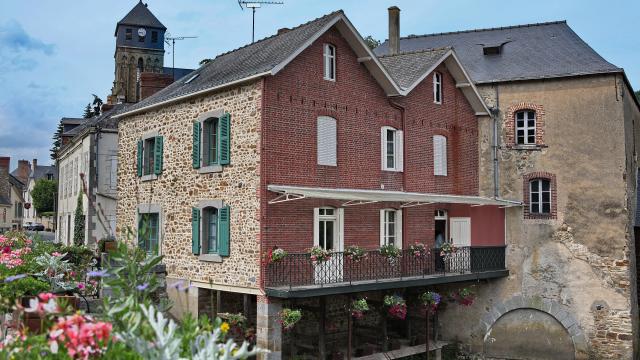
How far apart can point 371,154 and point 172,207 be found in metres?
5.56

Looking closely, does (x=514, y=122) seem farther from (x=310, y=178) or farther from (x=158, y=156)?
(x=158, y=156)

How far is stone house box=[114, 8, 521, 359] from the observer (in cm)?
1517

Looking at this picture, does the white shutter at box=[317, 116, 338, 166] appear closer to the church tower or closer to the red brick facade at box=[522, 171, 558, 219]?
the red brick facade at box=[522, 171, 558, 219]

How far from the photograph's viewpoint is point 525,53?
70.4 ft

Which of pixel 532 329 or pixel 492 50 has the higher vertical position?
pixel 492 50

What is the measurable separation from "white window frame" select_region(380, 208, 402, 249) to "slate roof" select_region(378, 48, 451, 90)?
3.42m

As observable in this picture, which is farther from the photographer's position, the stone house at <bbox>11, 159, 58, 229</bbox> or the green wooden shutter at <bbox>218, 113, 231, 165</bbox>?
the stone house at <bbox>11, 159, 58, 229</bbox>

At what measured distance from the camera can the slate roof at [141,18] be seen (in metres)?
65.4

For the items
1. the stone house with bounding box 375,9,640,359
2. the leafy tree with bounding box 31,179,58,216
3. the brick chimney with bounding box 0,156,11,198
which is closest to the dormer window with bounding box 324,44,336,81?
the stone house with bounding box 375,9,640,359

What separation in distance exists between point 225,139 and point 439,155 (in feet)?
23.3

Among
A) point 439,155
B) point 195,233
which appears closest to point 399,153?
point 439,155

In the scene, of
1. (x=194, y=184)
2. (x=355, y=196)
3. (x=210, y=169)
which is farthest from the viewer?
(x=194, y=184)

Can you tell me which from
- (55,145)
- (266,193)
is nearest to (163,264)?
(266,193)

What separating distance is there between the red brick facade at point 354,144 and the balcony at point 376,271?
1.73 ft
